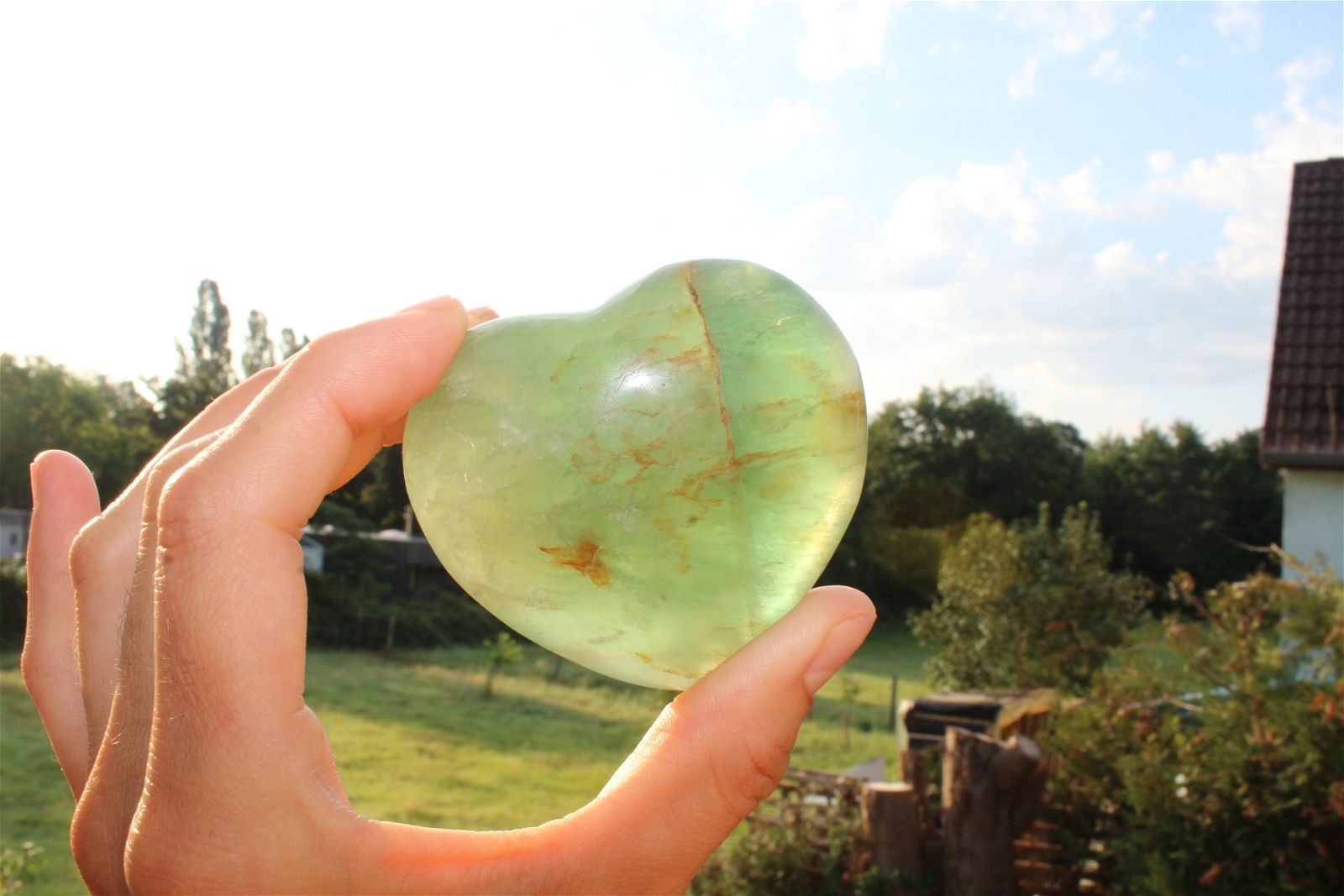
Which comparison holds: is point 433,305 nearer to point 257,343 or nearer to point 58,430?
point 58,430

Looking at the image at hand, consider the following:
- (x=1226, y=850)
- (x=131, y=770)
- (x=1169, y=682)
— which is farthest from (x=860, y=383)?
(x=1169, y=682)

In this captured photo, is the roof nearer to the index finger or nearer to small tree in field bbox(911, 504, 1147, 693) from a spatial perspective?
small tree in field bbox(911, 504, 1147, 693)

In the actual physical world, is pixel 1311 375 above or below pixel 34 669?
above

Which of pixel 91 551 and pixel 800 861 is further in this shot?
pixel 800 861

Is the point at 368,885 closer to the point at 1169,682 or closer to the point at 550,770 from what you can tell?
the point at 1169,682

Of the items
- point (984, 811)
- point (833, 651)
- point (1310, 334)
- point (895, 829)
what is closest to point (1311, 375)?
point (1310, 334)

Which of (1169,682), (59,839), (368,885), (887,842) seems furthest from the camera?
(59,839)

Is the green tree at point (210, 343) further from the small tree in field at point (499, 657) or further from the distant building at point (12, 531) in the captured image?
the small tree in field at point (499, 657)
